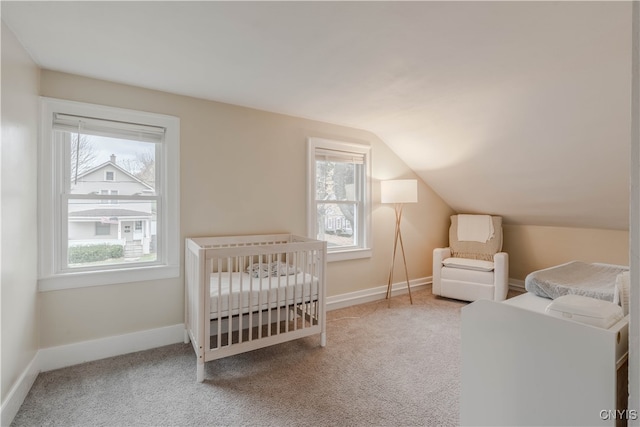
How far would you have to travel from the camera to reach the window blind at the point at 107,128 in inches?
90.1

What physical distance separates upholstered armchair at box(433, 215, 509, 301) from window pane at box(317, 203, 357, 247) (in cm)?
119

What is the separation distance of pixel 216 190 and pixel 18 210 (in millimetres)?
1334

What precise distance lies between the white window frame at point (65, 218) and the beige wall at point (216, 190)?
62 mm

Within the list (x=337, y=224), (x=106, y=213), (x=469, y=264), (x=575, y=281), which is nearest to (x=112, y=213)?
(x=106, y=213)

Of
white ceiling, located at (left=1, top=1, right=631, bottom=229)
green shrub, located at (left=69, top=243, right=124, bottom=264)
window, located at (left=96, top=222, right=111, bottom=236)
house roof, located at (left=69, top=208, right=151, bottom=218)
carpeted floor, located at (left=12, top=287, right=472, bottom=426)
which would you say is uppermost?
white ceiling, located at (left=1, top=1, right=631, bottom=229)

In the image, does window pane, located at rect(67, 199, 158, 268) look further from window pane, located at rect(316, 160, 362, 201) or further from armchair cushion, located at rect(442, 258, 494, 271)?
armchair cushion, located at rect(442, 258, 494, 271)

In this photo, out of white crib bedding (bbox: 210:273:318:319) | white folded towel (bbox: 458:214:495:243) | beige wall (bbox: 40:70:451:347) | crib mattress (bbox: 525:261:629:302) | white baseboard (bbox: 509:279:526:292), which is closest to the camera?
crib mattress (bbox: 525:261:629:302)

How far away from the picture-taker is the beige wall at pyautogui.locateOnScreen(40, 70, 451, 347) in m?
2.33

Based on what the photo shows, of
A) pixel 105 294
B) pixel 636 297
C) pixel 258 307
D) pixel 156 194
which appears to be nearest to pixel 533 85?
pixel 636 297

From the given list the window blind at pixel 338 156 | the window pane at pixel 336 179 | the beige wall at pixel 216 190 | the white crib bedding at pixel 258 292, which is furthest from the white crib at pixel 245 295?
the window blind at pixel 338 156

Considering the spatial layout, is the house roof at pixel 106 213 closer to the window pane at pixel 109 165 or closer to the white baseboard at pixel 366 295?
the window pane at pixel 109 165

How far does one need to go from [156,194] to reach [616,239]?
197 inches

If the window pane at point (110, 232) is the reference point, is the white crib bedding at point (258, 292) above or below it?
below

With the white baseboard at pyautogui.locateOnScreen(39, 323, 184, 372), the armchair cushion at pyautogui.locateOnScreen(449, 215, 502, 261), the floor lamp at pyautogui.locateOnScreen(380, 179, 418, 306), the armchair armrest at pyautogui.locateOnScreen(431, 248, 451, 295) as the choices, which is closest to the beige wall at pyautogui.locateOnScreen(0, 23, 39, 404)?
the white baseboard at pyautogui.locateOnScreen(39, 323, 184, 372)
